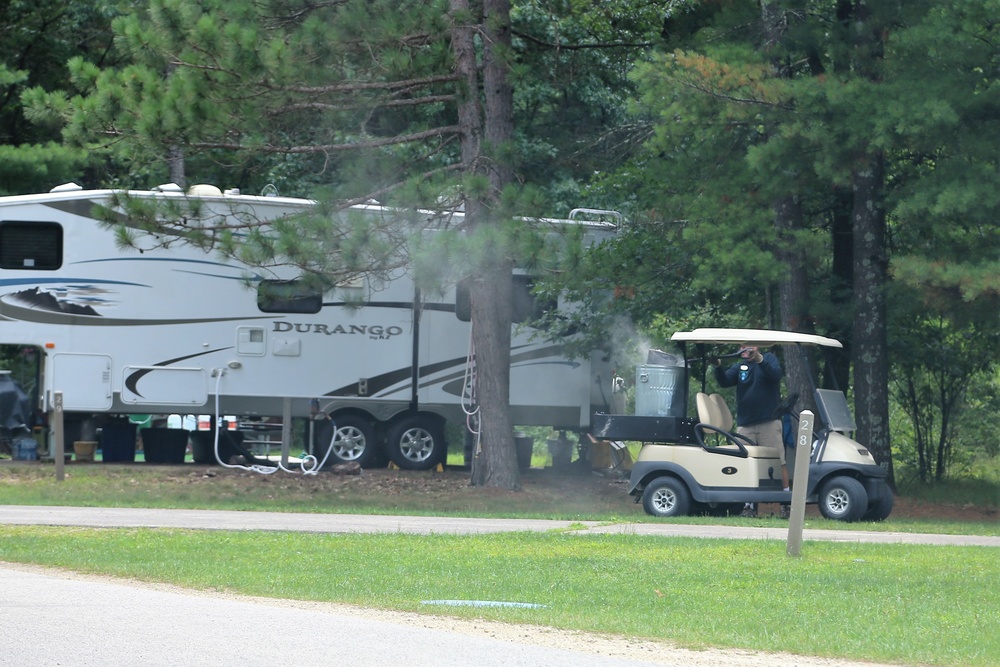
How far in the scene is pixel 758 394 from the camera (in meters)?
14.8

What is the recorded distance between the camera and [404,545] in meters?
11.6

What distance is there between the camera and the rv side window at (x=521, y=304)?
20.2 metres

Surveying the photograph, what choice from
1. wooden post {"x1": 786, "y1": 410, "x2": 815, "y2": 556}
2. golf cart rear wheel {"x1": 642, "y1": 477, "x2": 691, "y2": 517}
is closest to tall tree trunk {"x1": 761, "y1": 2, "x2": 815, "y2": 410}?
golf cart rear wheel {"x1": 642, "y1": 477, "x2": 691, "y2": 517}

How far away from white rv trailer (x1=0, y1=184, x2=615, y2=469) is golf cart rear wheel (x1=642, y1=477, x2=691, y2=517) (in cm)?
517

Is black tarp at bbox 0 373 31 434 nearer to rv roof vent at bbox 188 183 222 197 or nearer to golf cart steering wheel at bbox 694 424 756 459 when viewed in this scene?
rv roof vent at bbox 188 183 222 197

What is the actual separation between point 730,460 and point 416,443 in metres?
6.79

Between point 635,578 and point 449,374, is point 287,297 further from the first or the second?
point 635,578

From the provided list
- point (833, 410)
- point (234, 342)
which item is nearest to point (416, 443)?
point (234, 342)

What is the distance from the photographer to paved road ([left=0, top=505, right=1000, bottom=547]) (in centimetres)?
1305

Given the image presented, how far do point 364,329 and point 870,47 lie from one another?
8264 mm

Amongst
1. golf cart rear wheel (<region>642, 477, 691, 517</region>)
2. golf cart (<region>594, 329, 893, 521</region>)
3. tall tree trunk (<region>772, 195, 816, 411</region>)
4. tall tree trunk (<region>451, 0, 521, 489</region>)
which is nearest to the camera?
golf cart (<region>594, 329, 893, 521</region>)

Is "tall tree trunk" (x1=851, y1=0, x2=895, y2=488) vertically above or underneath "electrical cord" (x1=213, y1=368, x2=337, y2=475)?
above

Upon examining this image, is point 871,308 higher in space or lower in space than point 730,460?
higher

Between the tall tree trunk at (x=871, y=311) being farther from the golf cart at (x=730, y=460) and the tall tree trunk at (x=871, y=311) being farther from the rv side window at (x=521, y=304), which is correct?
the rv side window at (x=521, y=304)
